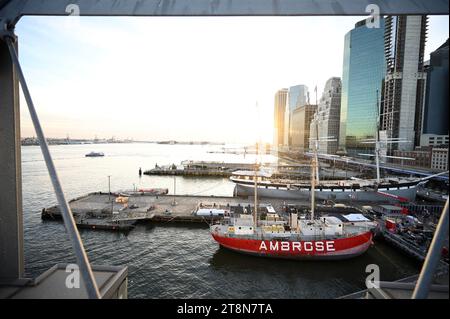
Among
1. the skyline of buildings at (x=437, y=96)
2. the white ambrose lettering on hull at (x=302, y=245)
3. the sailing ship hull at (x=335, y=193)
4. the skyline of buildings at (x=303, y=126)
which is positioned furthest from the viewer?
the skyline of buildings at (x=303, y=126)

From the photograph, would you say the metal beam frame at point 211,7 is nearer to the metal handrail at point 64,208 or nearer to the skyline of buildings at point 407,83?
the metal handrail at point 64,208

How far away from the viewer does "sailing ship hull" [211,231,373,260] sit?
15.4 meters

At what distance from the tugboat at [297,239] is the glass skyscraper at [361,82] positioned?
7935 centimetres

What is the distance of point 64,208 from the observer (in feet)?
8.98

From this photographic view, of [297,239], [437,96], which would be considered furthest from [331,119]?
[437,96]

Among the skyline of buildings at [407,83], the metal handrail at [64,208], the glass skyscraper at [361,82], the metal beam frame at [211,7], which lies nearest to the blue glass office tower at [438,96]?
the metal beam frame at [211,7]

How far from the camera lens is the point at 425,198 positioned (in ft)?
120

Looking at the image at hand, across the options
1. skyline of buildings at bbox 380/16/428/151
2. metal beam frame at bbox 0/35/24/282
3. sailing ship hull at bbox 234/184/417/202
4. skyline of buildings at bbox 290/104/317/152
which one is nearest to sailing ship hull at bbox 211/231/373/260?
metal beam frame at bbox 0/35/24/282

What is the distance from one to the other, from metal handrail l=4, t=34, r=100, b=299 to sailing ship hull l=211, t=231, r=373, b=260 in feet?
46.4

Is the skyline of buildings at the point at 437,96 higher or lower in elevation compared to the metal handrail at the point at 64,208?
higher

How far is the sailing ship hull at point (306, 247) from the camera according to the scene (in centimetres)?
1537

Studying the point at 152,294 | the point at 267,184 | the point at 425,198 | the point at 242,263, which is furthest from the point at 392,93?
the point at 152,294

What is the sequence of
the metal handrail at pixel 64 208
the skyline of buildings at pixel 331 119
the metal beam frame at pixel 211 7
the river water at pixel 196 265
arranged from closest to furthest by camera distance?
the metal handrail at pixel 64 208, the metal beam frame at pixel 211 7, the river water at pixel 196 265, the skyline of buildings at pixel 331 119
